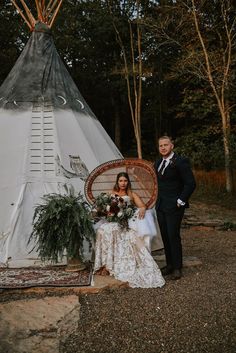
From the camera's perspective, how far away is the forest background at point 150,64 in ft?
33.0

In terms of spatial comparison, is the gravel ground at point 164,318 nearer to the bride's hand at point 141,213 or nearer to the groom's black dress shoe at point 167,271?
the groom's black dress shoe at point 167,271

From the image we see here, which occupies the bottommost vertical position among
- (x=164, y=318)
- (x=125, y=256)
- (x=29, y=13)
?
(x=164, y=318)

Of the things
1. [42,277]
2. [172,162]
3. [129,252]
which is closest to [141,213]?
[129,252]

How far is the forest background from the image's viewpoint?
10055 mm

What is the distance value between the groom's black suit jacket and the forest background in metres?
5.23

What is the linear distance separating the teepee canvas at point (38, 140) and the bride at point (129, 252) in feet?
2.99

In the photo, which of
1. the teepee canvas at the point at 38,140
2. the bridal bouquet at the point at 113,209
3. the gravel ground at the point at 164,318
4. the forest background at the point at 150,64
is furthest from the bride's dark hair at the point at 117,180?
the forest background at the point at 150,64

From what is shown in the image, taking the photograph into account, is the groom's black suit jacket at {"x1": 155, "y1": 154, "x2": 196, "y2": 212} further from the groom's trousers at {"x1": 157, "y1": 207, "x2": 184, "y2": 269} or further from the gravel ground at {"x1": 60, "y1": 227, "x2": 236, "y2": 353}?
the gravel ground at {"x1": 60, "y1": 227, "x2": 236, "y2": 353}

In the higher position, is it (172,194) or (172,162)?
(172,162)

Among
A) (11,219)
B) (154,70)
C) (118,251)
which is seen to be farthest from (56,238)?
(154,70)

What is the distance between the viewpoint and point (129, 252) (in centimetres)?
359

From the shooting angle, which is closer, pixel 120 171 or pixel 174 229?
pixel 174 229

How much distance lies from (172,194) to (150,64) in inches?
470

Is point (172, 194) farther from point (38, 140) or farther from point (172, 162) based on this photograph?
point (38, 140)
